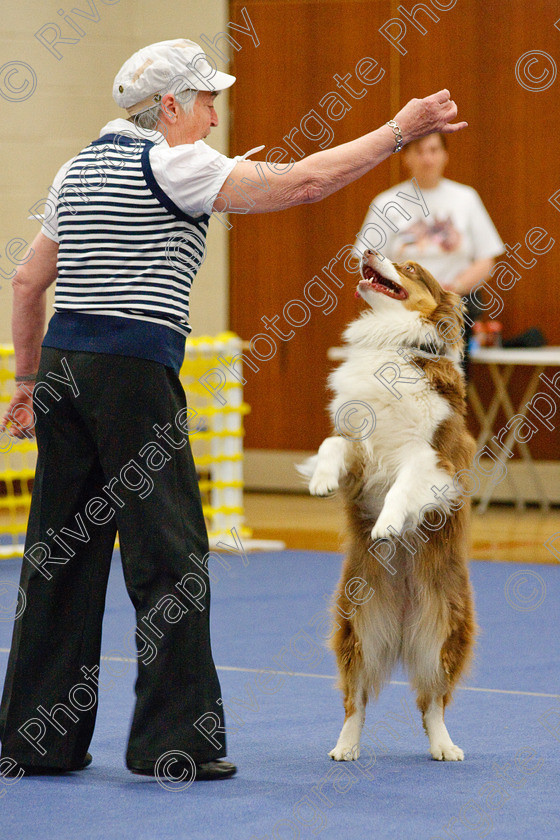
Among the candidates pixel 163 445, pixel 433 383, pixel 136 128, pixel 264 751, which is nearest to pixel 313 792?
pixel 264 751

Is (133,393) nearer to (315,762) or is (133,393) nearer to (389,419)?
(389,419)

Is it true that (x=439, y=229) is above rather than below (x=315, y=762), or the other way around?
above

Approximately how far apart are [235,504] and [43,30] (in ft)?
11.5

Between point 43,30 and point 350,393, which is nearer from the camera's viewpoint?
point 350,393

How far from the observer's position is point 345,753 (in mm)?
2760

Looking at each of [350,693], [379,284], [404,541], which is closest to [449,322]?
[379,284]

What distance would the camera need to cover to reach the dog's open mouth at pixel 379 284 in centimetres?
297

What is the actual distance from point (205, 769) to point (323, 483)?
70 centimetres

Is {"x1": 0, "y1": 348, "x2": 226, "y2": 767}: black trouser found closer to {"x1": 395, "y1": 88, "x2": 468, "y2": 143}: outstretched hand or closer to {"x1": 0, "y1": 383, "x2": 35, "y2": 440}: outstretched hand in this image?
{"x1": 0, "y1": 383, "x2": 35, "y2": 440}: outstretched hand

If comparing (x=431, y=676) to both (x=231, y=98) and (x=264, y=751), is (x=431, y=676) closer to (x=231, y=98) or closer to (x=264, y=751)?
(x=264, y=751)

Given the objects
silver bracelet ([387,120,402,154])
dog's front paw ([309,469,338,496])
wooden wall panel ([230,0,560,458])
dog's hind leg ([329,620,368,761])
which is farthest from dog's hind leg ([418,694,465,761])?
wooden wall panel ([230,0,560,458])

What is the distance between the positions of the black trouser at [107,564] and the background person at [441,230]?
385 cm

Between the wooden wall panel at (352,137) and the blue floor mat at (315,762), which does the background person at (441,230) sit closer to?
the wooden wall panel at (352,137)

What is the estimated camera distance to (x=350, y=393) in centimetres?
289
